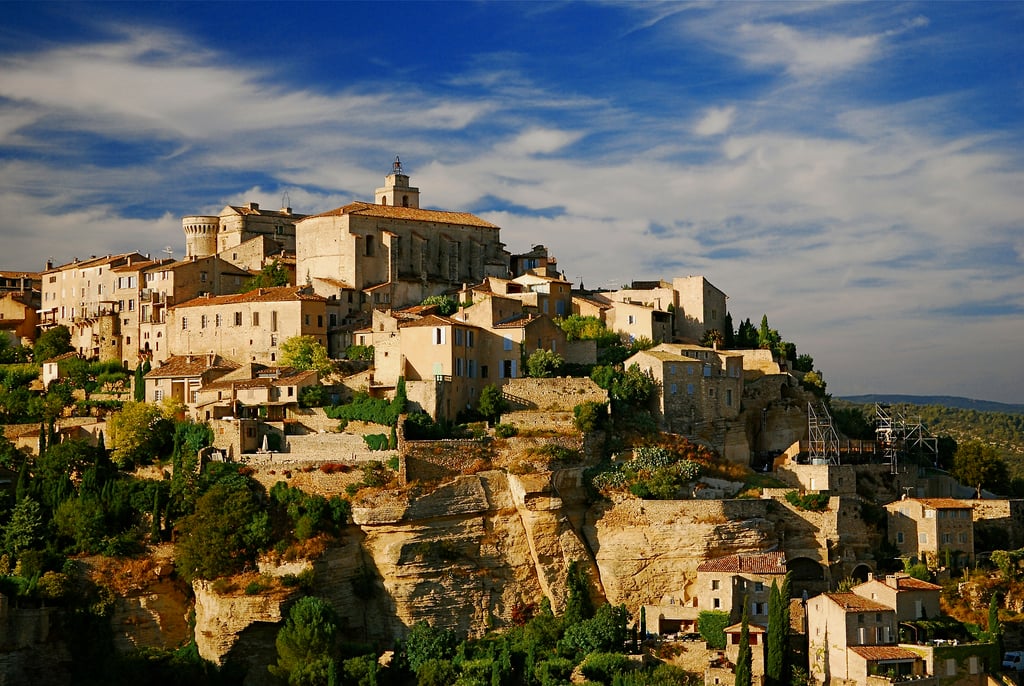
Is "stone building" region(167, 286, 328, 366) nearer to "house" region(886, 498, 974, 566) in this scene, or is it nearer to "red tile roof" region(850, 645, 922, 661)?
"house" region(886, 498, 974, 566)

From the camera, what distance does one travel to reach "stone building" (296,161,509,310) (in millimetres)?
66875

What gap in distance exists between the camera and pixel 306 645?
160 feet

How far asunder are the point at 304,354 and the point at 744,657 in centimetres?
2204

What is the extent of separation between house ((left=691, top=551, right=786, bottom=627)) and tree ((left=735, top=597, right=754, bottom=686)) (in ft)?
2.62

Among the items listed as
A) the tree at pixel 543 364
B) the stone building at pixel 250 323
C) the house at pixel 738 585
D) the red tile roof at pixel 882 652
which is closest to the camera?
the red tile roof at pixel 882 652

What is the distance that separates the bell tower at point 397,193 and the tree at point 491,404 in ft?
69.6

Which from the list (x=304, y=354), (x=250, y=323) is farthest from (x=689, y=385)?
(x=250, y=323)

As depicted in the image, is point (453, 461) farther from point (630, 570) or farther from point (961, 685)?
point (961, 685)

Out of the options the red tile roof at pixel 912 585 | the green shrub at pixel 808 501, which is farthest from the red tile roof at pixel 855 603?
the green shrub at pixel 808 501

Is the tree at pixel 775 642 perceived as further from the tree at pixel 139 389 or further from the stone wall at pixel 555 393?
the tree at pixel 139 389

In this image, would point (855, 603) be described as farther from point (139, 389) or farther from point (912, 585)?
point (139, 389)

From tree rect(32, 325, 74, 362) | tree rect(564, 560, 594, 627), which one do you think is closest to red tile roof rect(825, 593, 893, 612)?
tree rect(564, 560, 594, 627)

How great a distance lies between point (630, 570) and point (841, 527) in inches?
335

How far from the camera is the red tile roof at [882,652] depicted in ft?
160
